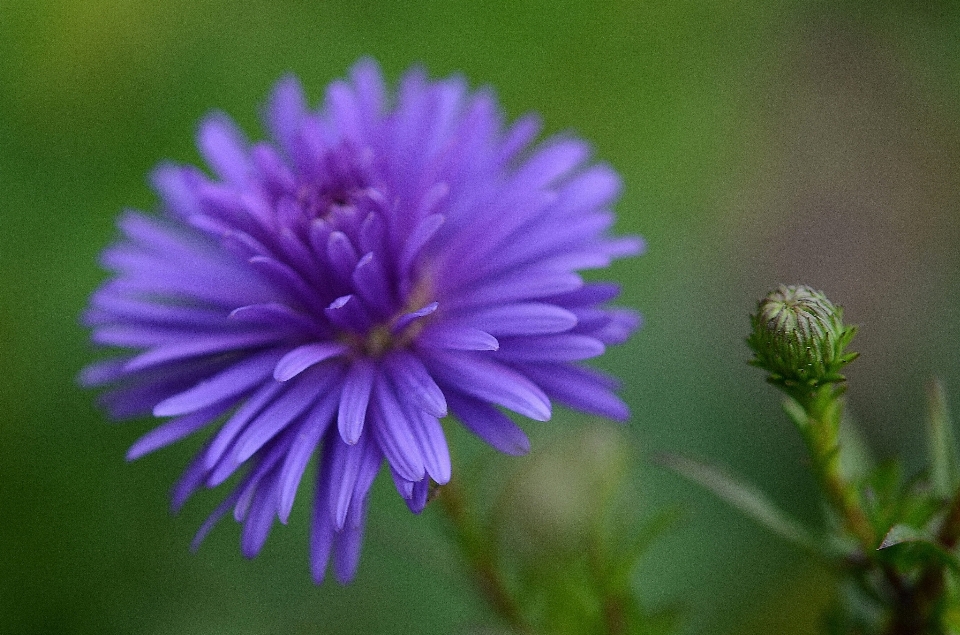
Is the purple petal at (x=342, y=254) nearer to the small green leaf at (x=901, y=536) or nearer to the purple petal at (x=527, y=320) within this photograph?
the purple petal at (x=527, y=320)

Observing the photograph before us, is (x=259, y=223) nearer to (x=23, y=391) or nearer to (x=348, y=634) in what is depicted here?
(x=348, y=634)

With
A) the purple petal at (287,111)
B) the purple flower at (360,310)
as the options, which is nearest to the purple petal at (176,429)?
the purple flower at (360,310)

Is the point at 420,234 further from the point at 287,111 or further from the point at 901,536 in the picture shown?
the point at 901,536

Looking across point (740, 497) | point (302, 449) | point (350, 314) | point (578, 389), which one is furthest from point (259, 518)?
point (740, 497)

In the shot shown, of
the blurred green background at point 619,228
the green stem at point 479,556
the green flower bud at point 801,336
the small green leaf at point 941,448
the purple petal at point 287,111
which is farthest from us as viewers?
the blurred green background at point 619,228

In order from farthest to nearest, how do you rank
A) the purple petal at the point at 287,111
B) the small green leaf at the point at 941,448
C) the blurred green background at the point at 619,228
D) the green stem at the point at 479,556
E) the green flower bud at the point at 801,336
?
1. the blurred green background at the point at 619,228
2. the purple petal at the point at 287,111
3. the green stem at the point at 479,556
4. the small green leaf at the point at 941,448
5. the green flower bud at the point at 801,336

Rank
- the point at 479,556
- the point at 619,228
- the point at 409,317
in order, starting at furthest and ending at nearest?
1. the point at 619,228
2. the point at 479,556
3. the point at 409,317
